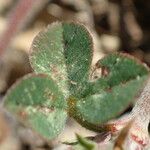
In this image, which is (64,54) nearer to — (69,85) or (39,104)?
(69,85)

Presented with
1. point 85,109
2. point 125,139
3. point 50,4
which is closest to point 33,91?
point 85,109

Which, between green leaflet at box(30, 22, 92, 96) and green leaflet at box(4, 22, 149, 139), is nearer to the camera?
green leaflet at box(4, 22, 149, 139)

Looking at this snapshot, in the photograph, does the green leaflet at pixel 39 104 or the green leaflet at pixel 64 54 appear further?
the green leaflet at pixel 64 54

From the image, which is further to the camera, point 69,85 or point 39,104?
point 69,85

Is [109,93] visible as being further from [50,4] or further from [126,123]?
[50,4]

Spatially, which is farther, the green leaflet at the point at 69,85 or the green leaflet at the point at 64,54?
the green leaflet at the point at 64,54

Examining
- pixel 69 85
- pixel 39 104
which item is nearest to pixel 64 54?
pixel 69 85

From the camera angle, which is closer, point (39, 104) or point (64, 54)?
point (39, 104)

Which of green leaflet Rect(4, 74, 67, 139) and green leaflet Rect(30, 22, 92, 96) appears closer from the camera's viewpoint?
green leaflet Rect(4, 74, 67, 139)
